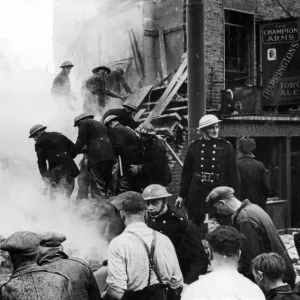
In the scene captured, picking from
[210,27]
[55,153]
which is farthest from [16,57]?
[55,153]

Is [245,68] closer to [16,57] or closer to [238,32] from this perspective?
[238,32]

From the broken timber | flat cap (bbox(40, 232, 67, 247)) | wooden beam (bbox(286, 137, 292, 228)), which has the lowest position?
wooden beam (bbox(286, 137, 292, 228))

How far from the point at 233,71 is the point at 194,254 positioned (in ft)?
33.0

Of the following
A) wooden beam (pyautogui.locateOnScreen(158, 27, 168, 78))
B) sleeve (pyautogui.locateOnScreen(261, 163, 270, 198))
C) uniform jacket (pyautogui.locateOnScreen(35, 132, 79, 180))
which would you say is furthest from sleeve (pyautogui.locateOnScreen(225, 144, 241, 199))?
wooden beam (pyautogui.locateOnScreen(158, 27, 168, 78))

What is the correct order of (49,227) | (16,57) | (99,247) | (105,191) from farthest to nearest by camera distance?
(16,57) → (105,191) → (49,227) → (99,247)

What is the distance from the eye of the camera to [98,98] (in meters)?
11.2

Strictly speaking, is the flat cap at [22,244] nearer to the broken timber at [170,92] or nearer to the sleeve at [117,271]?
the sleeve at [117,271]

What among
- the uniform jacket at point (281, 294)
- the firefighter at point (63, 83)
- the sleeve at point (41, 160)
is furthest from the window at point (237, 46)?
the uniform jacket at point (281, 294)

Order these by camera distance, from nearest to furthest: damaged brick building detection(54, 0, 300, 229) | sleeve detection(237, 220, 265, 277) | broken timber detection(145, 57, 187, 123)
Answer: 1. sleeve detection(237, 220, 265, 277)
2. broken timber detection(145, 57, 187, 123)
3. damaged brick building detection(54, 0, 300, 229)

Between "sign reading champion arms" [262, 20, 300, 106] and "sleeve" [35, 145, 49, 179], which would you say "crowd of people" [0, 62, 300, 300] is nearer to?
"sleeve" [35, 145, 49, 179]

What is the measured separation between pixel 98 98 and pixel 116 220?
14.0 feet

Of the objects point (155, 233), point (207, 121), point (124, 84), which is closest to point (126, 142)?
point (207, 121)

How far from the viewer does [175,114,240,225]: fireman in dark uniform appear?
7293 mm

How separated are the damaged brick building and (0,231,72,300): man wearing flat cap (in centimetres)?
939
